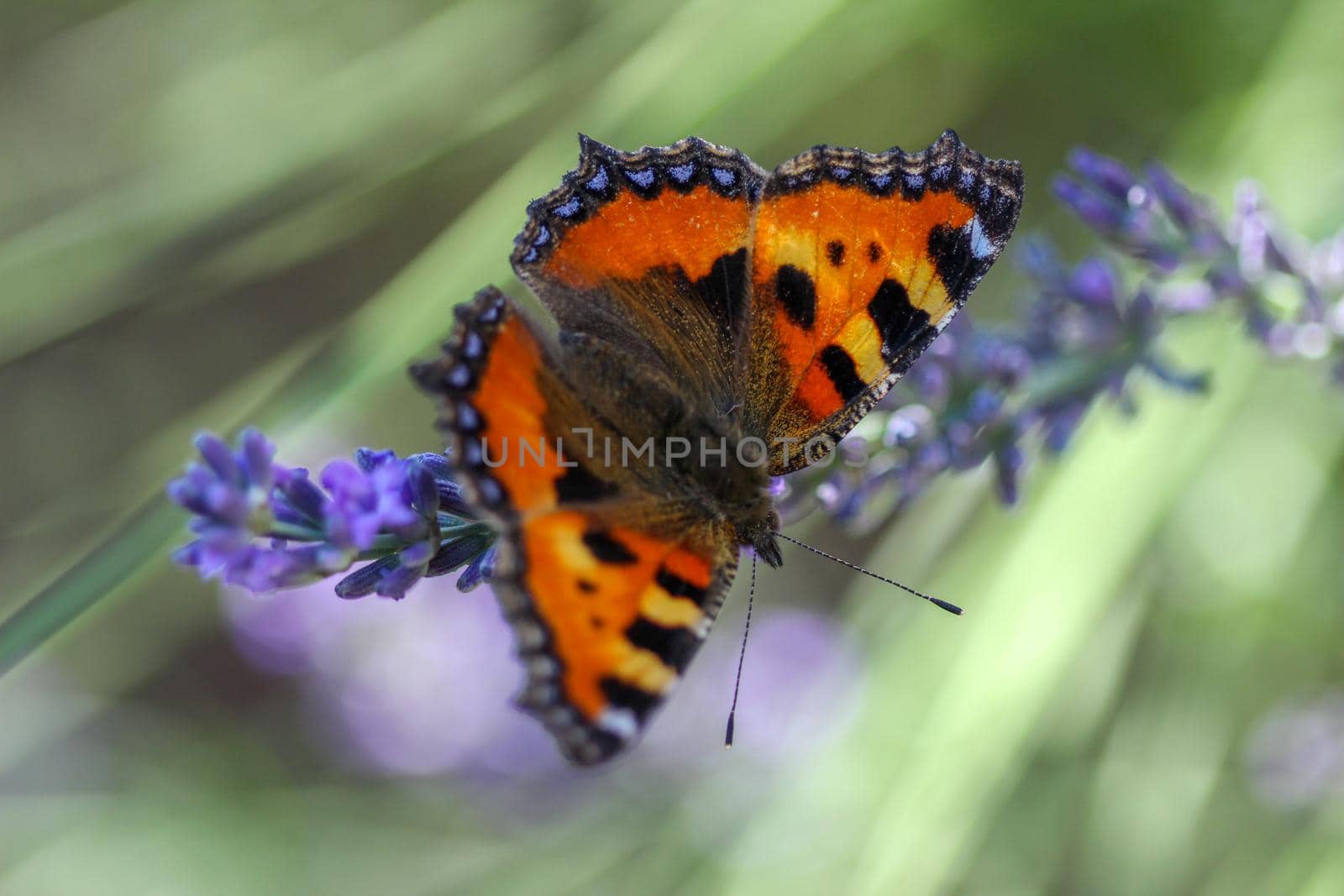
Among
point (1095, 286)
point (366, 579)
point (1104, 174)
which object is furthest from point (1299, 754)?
point (366, 579)

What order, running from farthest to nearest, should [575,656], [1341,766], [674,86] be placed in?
[1341,766], [674,86], [575,656]

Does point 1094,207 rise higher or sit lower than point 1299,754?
higher

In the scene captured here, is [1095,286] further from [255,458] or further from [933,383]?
[255,458]

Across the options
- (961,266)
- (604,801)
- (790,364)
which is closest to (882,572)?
(604,801)

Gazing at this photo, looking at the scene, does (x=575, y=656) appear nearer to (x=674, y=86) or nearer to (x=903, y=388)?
(x=903, y=388)

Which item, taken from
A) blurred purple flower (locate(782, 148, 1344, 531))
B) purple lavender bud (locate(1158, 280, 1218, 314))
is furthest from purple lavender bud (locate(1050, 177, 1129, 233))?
purple lavender bud (locate(1158, 280, 1218, 314))

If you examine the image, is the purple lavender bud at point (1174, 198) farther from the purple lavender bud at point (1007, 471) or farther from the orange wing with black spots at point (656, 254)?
the orange wing with black spots at point (656, 254)

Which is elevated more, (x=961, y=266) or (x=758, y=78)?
(x=758, y=78)

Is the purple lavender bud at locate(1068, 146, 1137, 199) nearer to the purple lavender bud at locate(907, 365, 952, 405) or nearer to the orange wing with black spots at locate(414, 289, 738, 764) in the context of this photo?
the purple lavender bud at locate(907, 365, 952, 405)
